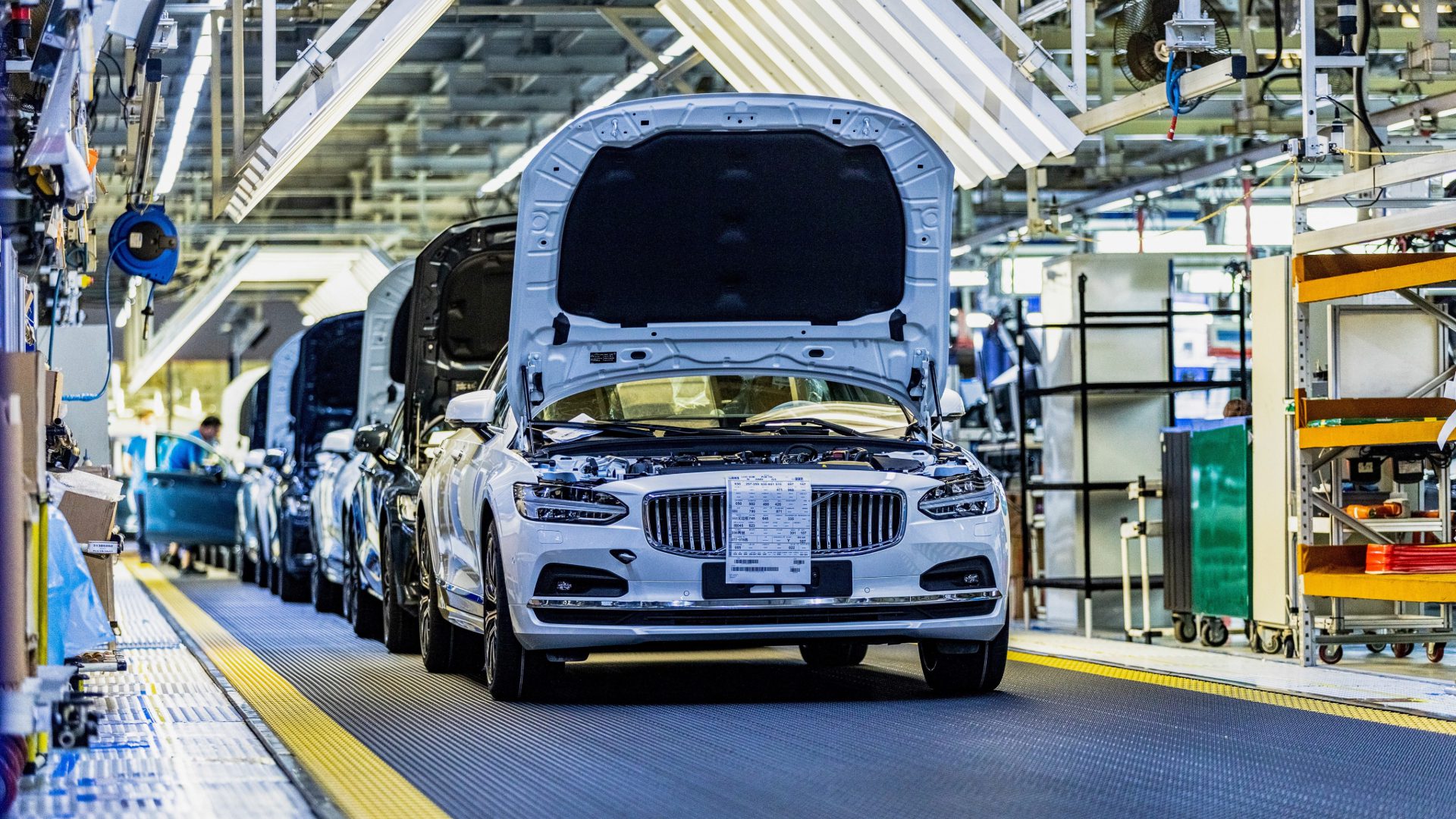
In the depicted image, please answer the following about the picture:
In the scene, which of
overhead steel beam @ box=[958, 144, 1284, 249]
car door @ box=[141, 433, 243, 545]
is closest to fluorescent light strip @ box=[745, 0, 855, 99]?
overhead steel beam @ box=[958, 144, 1284, 249]

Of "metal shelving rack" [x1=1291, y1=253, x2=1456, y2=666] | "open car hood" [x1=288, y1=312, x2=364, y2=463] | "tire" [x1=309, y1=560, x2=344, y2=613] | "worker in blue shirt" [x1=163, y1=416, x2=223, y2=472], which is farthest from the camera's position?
"worker in blue shirt" [x1=163, y1=416, x2=223, y2=472]

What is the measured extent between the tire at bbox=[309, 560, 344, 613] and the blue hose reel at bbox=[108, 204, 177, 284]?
473 centimetres

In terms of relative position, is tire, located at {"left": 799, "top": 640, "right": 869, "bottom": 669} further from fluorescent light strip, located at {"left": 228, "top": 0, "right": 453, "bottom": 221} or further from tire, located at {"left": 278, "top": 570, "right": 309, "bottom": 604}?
tire, located at {"left": 278, "top": 570, "right": 309, "bottom": 604}

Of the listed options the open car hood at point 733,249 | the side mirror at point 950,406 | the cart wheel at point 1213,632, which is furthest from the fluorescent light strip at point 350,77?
the cart wheel at point 1213,632

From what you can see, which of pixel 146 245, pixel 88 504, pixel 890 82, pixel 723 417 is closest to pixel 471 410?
pixel 723 417

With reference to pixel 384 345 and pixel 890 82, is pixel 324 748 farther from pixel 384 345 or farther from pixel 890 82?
pixel 890 82

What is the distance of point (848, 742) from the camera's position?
6488 mm

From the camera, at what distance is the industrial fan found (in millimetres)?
12227

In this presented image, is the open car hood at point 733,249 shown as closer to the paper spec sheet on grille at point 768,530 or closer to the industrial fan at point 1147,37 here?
the paper spec sheet on grille at point 768,530

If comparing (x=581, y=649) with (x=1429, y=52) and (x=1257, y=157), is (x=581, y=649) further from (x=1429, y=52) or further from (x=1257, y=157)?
(x=1257, y=157)

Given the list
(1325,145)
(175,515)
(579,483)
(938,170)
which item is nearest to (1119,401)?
(1325,145)

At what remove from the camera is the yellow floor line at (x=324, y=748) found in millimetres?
5270

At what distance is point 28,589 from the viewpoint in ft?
18.1

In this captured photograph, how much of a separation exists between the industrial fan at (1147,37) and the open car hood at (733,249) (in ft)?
13.5
